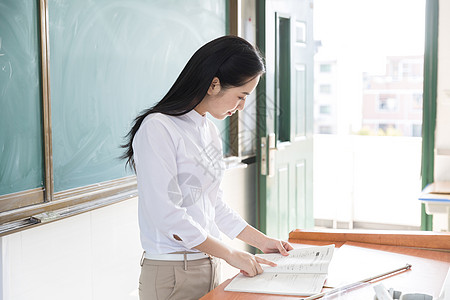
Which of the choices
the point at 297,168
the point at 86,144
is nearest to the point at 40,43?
the point at 86,144

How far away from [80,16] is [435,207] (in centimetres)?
226

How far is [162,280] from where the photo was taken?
4.86 ft

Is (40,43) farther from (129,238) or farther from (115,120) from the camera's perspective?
(129,238)

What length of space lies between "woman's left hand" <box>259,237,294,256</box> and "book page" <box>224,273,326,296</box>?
7.6 inches

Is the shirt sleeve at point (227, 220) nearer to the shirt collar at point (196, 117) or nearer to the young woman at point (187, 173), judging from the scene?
the young woman at point (187, 173)

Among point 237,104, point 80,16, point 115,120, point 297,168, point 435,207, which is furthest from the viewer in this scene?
point 297,168

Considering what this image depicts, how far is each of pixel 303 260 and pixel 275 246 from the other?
137mm

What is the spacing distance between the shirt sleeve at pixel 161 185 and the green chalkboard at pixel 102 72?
64cm

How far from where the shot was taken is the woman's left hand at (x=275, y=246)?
162 cm

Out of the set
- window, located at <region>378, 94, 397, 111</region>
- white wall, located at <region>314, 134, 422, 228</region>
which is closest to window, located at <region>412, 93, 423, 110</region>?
window, located at <region>378, 94, 397, 111</region>

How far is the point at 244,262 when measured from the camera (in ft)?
4.62

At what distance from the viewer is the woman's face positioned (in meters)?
1.53

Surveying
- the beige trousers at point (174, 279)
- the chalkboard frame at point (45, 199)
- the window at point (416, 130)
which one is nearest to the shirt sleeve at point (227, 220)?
the beige trousers at point (174, 279)

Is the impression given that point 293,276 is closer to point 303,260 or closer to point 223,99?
point 303,260
